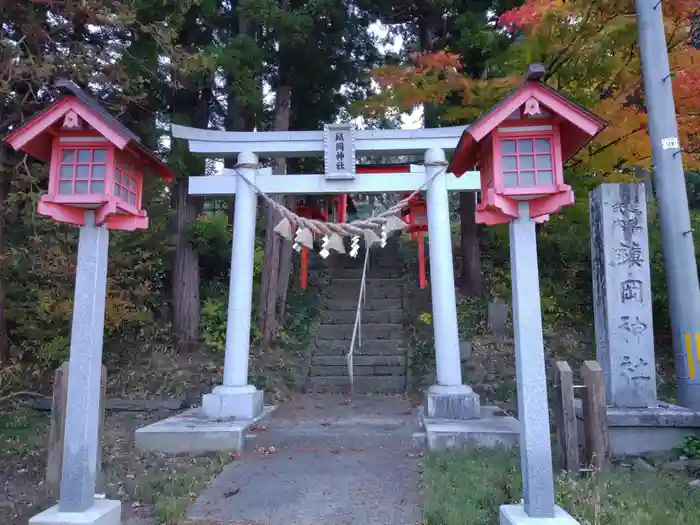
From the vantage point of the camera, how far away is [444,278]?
25.9 feet

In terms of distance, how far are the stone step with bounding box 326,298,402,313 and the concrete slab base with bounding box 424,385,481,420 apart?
6061mm

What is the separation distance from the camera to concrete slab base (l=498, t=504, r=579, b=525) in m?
3.77

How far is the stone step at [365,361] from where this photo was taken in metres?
11.3

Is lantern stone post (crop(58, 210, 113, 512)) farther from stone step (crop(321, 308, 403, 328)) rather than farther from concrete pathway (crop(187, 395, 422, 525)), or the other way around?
stone step (crop(321, 308, 403, 328))

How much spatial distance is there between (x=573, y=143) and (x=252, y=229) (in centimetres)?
501

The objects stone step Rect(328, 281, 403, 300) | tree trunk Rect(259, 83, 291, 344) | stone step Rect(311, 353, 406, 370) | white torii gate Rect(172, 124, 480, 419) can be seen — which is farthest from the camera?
stone step Rect(328, 281, 403, 300)

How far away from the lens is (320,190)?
8141 mm

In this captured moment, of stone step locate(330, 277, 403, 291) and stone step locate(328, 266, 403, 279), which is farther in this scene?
stone step locate(328, 266, 403, 279)

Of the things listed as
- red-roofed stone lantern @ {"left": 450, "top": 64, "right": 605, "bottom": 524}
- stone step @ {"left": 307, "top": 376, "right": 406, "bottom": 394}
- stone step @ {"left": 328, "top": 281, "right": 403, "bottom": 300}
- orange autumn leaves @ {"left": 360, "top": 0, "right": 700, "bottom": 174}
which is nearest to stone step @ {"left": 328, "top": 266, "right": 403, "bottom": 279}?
stone step @ {"left": 328, "top": 281, "right": 403, "bottom": 300}

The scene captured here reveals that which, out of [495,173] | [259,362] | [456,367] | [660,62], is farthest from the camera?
[259,362]

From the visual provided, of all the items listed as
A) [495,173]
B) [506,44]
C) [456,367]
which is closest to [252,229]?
[456,367]

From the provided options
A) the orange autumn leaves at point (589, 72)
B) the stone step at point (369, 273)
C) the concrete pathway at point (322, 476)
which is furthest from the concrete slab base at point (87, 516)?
the stone step at point (369, 273)

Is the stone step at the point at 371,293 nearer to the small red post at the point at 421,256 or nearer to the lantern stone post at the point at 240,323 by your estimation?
the small red post at the point at 421,256

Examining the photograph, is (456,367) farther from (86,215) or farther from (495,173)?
(86,215)
